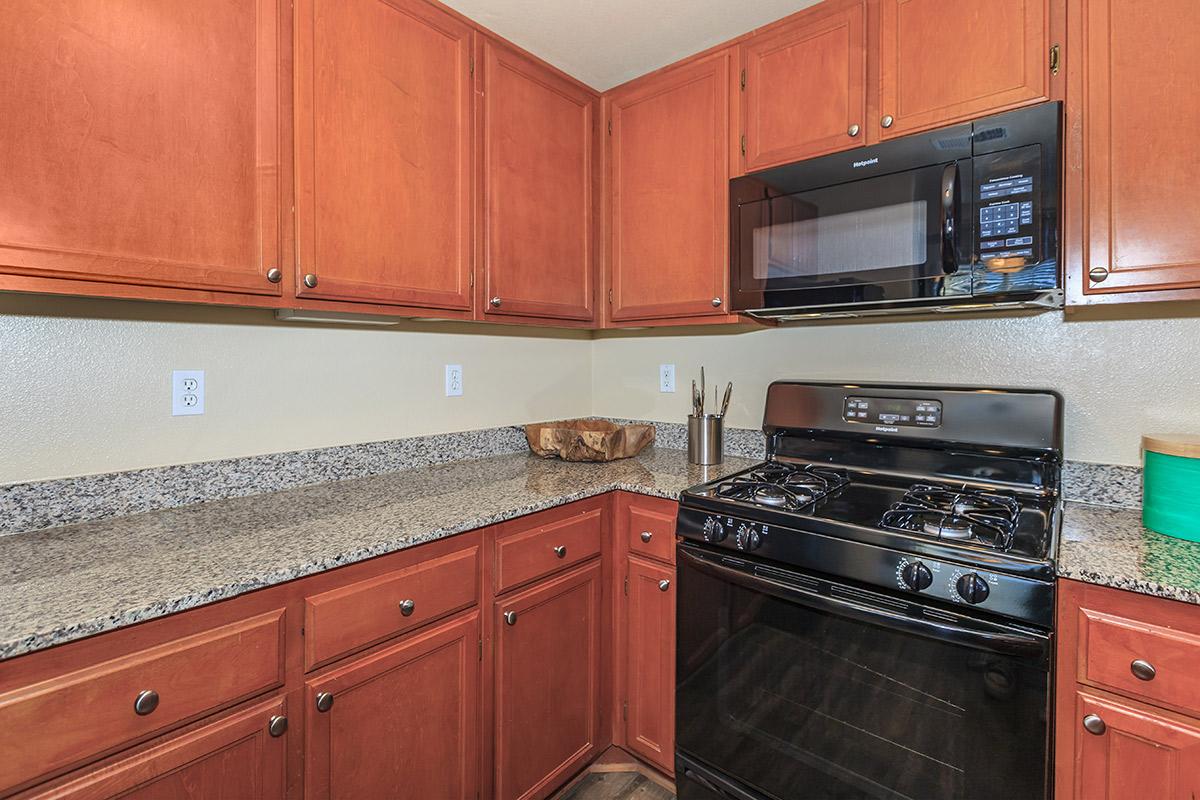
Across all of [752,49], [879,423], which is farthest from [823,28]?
[879,423]

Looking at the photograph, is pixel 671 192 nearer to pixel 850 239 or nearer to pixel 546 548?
pixel 850 239

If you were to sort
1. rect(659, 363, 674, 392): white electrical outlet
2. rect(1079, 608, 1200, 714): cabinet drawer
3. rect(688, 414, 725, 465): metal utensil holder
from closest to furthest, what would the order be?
1. rect(1079, 608, 1200, 714): cabinet drawer
2. rect(688, 414, 725, 465): metal utensil holder
3. rect(659, 363, 674, 392): white electrical outlet

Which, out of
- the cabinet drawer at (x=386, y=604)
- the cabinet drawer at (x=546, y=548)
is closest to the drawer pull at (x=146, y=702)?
the cabinet drawer at (x=386, y=604)

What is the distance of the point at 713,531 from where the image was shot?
1437mm

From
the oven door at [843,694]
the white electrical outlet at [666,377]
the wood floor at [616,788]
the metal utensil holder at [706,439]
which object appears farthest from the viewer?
the white electrical outlet at [666,377]

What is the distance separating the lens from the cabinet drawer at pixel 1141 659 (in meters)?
0.96

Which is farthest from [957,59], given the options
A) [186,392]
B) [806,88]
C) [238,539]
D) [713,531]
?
[186,392]

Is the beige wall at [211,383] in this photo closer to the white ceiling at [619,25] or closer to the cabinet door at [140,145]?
the cabinet door at [140,145]

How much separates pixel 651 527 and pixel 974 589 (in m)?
0.80

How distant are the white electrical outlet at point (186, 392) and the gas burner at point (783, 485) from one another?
54.2 inches

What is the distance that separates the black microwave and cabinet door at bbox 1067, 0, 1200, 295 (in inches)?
2.7

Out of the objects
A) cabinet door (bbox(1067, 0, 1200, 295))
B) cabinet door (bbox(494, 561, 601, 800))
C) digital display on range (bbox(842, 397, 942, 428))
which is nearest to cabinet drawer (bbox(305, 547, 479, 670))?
cabinet door (bbox(494, 561, 601, 800))

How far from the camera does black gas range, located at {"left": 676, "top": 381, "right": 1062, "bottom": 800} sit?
3.52 feet

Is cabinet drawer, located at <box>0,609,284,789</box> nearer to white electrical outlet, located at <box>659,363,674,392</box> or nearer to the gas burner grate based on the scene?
the gas burner grate
